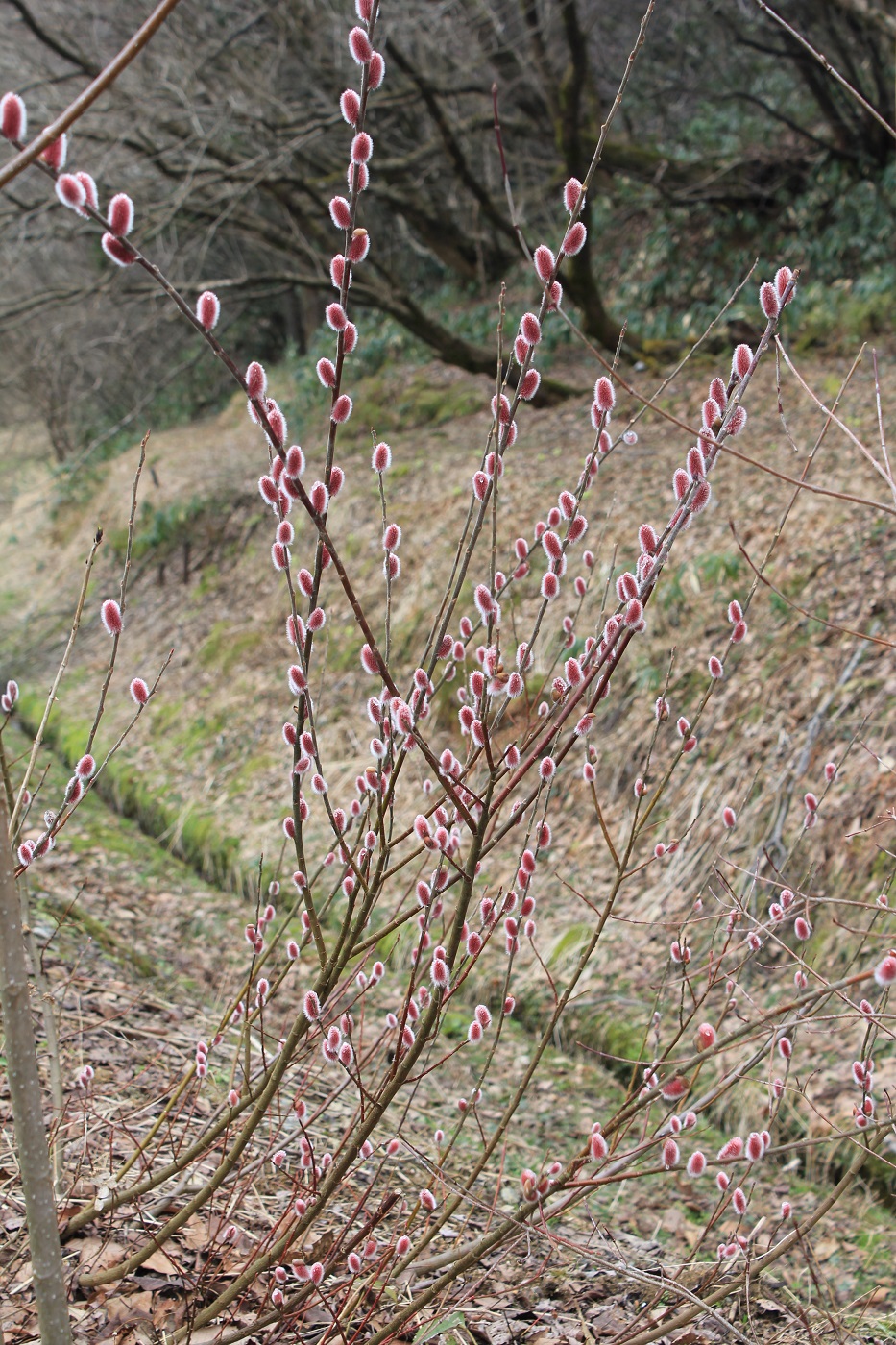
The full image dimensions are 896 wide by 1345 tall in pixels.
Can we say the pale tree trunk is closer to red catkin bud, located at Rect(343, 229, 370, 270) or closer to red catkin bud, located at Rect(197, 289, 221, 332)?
red catkin bud, located at Rect(197, 289, 221, 332)

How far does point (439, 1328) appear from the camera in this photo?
1932 mm

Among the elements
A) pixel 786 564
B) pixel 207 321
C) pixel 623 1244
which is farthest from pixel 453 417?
pixel 207 321

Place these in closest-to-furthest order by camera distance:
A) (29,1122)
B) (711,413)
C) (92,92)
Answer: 1. (92,92)
2. (29,1122)
3. (711,413)

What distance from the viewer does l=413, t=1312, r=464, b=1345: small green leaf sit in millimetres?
1887

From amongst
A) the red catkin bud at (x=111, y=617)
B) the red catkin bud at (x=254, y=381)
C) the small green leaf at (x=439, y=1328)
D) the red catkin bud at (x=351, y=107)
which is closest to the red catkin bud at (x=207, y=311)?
the red catkin bud at (x=254, y=381)

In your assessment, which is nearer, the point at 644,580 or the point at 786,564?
the point at 644,580

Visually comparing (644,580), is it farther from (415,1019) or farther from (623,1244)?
(623,1244)

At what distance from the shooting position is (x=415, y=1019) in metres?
1.86

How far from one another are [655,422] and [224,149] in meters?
4.95

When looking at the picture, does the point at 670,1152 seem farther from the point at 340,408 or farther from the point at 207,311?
the point at 207,311

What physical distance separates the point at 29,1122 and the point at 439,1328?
115cm

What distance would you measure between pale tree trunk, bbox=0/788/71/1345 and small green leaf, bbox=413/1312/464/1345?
858 mm

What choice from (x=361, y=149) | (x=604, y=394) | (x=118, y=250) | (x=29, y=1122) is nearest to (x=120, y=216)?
(x=118, y=250)

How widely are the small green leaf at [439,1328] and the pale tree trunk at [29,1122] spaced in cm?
86
